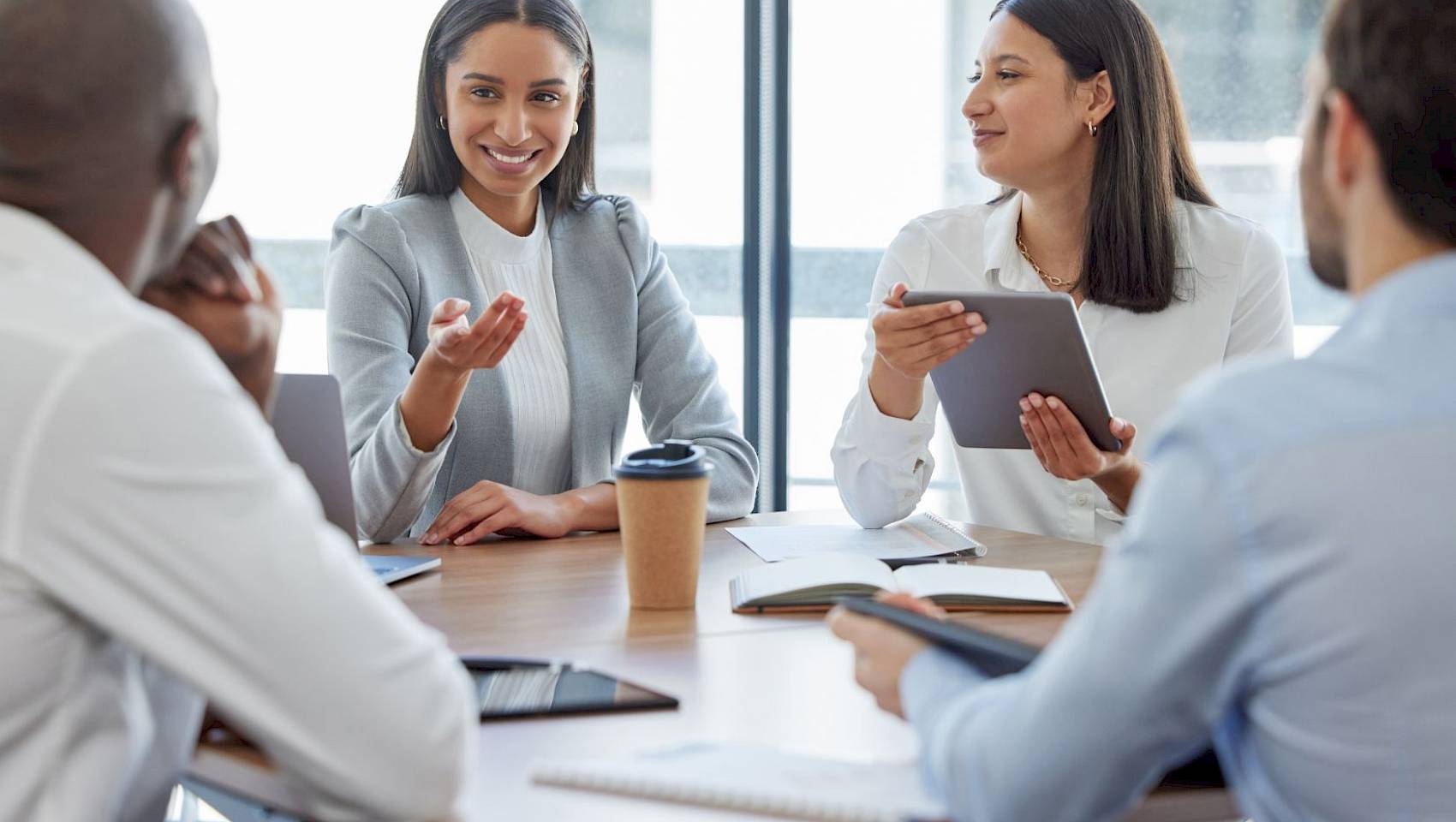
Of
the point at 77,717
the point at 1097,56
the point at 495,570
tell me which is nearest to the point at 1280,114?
the point at 1097,56

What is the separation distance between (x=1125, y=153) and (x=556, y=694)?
1499 mm

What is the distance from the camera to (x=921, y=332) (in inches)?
70.2

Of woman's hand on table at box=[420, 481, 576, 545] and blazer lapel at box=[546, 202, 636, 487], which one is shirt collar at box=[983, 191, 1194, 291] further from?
woman's hand on table at box=[420, 481, 576, 545]

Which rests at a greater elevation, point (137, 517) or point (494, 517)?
point (137, 517)

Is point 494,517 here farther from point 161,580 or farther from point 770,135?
point 770,135

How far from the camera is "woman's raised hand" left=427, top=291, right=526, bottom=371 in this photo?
173cm

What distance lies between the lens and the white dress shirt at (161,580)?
2.51 ft

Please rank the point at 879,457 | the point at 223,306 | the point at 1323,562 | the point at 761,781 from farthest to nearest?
1. the point at 879,457
2. the point at 223,306
3. the point at 761,781
4. the point at 1323,562

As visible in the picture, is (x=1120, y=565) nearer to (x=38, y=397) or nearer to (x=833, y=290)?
(x=38, y=397)

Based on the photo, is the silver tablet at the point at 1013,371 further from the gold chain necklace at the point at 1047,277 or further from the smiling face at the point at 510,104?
the smiling face at the point at 510,104

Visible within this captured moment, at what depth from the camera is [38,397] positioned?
0.76 m

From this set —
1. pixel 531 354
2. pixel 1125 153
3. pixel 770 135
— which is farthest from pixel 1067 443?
pixel 770 135

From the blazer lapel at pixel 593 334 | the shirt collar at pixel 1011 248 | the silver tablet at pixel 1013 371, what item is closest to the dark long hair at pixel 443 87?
the blazer lapel at pixel 593 334

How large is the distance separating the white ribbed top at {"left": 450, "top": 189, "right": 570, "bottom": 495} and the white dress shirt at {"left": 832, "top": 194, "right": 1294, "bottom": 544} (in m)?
0.48
